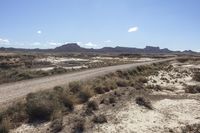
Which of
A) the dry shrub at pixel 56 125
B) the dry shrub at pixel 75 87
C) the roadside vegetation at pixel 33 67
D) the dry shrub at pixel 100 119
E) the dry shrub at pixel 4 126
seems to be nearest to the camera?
the dry shrub at pixel 4 126

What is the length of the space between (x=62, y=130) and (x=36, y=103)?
2986 millimetres

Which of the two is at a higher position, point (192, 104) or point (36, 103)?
point (36, 103)

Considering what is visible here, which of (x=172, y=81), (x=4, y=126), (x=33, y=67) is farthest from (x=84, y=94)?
(x=33, y=67)

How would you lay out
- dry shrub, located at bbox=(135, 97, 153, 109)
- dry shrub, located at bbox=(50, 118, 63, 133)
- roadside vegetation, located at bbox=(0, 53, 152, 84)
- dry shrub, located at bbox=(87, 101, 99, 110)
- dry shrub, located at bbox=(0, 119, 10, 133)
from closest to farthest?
1. dry shrub, located at bbox=(0, 119, 10, 133)
2. dry shrub, located at bbox=(50, 118, 63, 133)
3. dry shrub, located at bbox=(87, 101, 99, 110)
4. dry shrub, located at bbox=(135, 97, 153, 109)
5. roadside vegetation, located at bbox=(0, 53, 152, 84)

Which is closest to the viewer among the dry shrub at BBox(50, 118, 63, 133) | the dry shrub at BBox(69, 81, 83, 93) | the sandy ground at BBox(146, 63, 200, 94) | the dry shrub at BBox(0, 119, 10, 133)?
the dry shrub at BBox(0, 119, 10, 133)

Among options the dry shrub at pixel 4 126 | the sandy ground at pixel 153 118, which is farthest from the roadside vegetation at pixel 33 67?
the dry shrub at pixel 4 126

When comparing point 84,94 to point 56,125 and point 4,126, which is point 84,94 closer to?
point 56,125

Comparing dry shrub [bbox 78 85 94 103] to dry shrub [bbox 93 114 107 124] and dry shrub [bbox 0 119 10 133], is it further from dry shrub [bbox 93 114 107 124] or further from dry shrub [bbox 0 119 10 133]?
dry shrub [bbox 0 119 10 133]

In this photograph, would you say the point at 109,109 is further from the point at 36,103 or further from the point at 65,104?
the point at 36,103

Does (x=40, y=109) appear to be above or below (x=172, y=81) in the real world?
above

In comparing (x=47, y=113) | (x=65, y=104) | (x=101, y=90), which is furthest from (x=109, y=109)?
(x=101, y=90)

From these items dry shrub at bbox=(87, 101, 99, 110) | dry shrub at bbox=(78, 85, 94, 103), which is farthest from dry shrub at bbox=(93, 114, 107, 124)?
dry shrub at bbox=(78, 85, 94, 103)

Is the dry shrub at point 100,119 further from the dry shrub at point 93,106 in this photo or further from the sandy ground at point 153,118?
the dry shrub at point 93,106

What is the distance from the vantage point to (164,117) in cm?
1775
